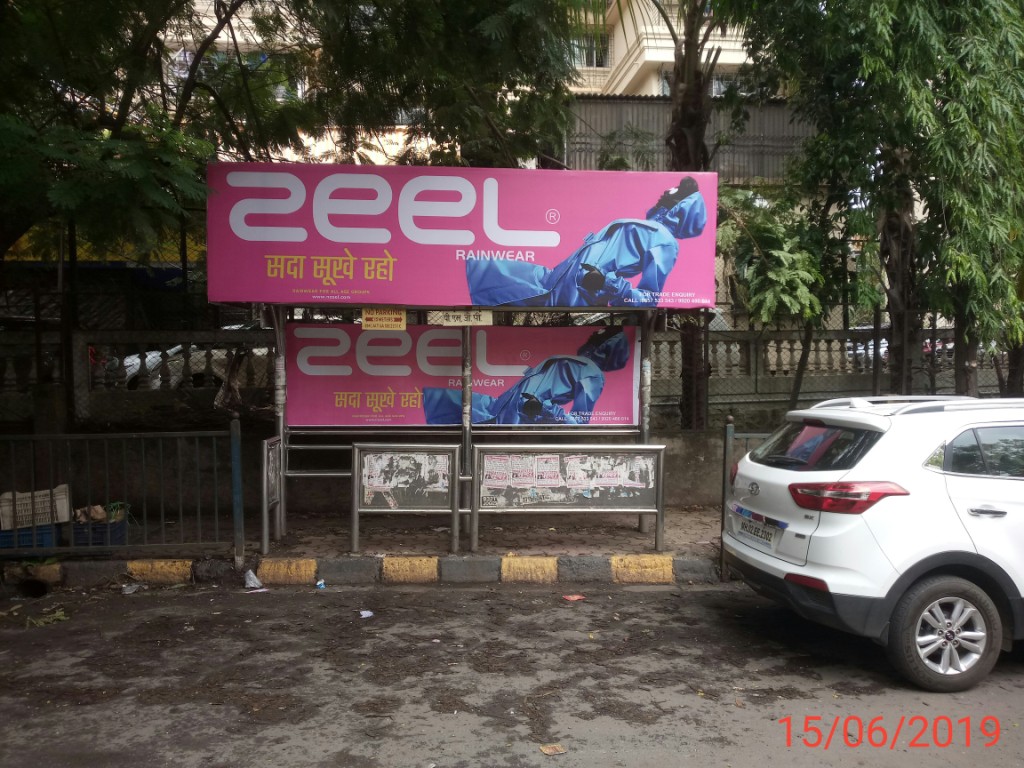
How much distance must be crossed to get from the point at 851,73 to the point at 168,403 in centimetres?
819

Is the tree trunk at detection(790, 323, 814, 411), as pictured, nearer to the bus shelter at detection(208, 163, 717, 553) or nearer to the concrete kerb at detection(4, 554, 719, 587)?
the bus shelter at detection(208, 163, 717, 553)

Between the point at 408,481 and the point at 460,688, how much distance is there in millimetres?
2609

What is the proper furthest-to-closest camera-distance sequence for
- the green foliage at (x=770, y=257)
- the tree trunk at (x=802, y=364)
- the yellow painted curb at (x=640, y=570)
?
the tree trunk at (x=802, y=364), the green foliage at (x=770, y=257), the yellow painted curb at (x=640, y=570)

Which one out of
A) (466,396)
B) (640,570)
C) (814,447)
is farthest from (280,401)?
(814,447)

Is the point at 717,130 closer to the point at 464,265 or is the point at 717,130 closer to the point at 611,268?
the point at 611,268

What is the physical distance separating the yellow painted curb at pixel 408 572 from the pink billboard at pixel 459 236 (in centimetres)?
227

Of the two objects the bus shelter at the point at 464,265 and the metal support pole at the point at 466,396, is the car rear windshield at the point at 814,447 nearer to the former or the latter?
the bus shelter at the point at 464,265

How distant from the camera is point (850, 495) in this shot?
4.43m

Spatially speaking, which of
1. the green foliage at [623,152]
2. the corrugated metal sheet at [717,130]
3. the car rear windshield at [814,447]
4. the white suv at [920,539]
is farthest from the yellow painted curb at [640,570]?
the corrugated metal sheet at [717,130]

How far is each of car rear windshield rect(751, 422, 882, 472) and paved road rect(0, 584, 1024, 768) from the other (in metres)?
1.27

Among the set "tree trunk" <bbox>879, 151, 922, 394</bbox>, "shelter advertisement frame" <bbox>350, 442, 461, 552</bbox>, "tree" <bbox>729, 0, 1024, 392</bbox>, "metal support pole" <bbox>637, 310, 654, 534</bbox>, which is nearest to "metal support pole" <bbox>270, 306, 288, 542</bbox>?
"shelter advertisement frame" <bbox>350, 442, 461, 552</bbox>

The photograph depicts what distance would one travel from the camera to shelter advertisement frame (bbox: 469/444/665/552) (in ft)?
22.6

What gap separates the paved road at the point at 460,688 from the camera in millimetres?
3754

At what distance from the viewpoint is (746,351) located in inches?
409
